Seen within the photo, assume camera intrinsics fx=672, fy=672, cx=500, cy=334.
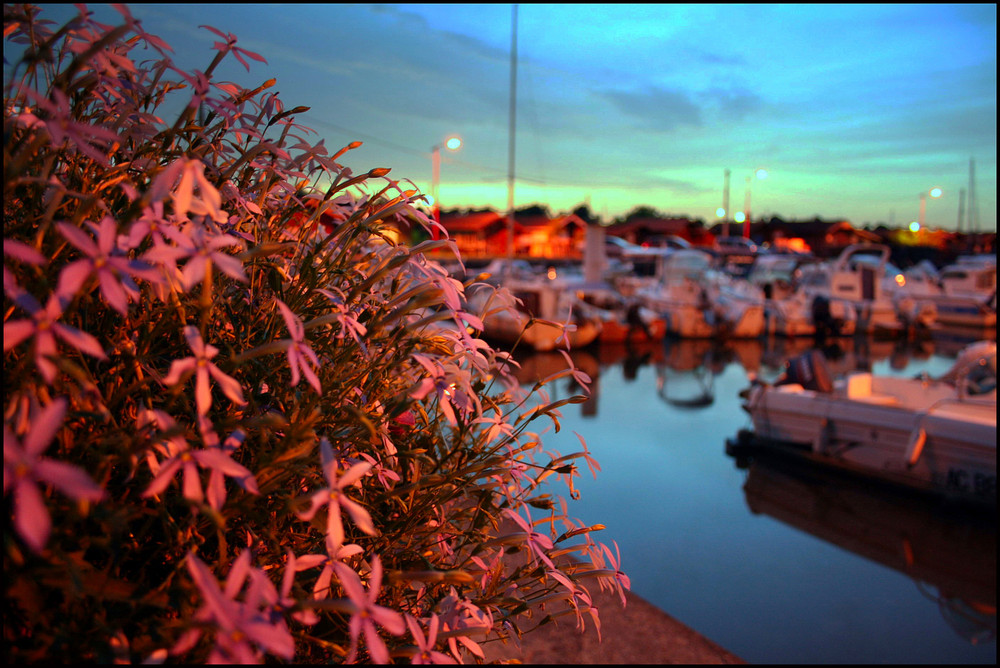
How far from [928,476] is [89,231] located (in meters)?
10.2

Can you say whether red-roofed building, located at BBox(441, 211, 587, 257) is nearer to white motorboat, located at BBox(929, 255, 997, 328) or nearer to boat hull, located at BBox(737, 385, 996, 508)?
white motorboat, located at BBox(929, 255, 997, 328)

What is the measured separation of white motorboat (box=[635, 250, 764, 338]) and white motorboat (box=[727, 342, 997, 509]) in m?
13.3

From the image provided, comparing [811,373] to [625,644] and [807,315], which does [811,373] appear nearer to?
[625,644]

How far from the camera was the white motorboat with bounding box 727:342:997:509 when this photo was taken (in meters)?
8.42

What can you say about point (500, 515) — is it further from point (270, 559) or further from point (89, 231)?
point (89, 231)

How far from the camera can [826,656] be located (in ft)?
19.2

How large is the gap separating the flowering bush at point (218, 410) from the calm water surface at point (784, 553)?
4.42 m

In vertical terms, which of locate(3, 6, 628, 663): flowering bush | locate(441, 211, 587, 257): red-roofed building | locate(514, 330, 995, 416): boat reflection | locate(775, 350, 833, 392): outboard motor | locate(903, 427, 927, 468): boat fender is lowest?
locate(514, 330, 995, 416): boat reflection

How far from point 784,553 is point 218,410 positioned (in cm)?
834

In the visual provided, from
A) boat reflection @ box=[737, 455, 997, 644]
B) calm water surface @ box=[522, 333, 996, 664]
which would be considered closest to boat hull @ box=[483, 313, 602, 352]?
calm water surface @ box=[522, 333, 996, 664]

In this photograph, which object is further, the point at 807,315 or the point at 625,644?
the point at 807,315

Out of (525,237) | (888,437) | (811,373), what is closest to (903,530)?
(888,437)

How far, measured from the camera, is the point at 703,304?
25.0 metres

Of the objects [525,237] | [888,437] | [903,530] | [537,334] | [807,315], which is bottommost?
[903,530]
